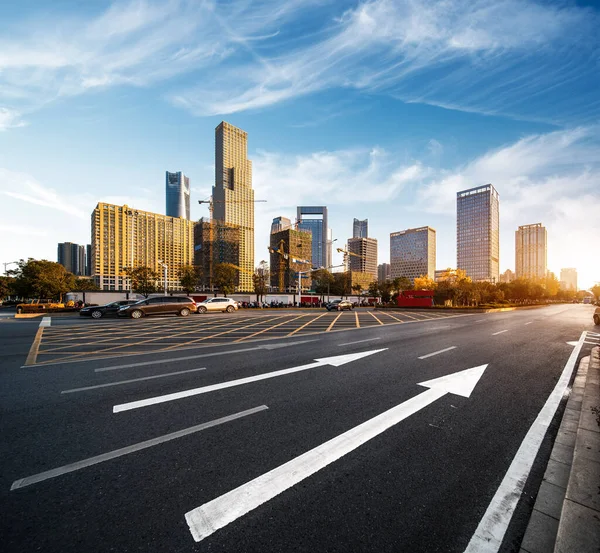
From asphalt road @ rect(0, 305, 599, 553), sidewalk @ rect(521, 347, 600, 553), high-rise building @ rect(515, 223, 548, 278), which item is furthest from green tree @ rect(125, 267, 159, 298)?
high-rise building @ rect(515, 223, 548, 278)

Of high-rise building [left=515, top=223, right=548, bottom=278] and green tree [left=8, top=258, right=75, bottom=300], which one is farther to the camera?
high-rise building [left=515, top=223, right=548, bottom=278]

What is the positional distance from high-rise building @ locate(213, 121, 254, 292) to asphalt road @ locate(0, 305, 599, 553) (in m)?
131

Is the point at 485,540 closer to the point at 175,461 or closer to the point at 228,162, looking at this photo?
the point at 175,461

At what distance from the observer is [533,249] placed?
14625cm

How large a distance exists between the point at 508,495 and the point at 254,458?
8.12 feet

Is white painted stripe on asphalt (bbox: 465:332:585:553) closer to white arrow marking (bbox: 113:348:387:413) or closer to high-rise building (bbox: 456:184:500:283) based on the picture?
white arrow marking (bbox: 113:348:387:413)

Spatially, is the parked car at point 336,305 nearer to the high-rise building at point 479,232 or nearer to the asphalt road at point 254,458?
the asphalt road at point 254,458

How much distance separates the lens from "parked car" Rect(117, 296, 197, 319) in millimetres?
20172

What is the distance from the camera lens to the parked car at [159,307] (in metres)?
20.2

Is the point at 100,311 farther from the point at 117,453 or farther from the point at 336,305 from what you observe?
the point at 336,305

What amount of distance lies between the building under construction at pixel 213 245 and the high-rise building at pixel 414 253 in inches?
4676

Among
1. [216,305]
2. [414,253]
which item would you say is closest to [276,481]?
[216,305]

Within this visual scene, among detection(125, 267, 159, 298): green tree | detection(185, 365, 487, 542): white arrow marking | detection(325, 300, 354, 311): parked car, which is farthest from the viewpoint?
detection(125, 267, 159, 298): green tree

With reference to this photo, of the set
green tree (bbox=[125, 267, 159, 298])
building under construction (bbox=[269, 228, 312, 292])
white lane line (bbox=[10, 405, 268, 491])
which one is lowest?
white lane line (bbox=[10, 405, 268, 491])
